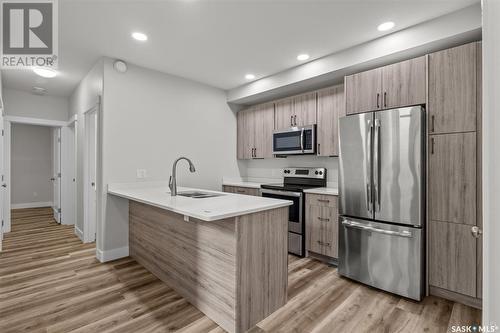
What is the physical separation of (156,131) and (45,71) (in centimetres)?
181

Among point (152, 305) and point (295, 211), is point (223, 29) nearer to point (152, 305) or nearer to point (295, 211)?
point (295, 211)

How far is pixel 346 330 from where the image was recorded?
188cm

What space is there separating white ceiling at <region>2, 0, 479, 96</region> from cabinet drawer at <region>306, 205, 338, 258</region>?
1983 mm

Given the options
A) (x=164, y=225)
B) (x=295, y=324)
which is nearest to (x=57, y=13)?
(x=164, y=225)

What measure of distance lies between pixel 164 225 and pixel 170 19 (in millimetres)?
2053

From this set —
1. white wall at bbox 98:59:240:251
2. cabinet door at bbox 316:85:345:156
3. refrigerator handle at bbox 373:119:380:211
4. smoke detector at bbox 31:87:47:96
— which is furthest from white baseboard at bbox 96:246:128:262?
smoke detector at bbox 31:87:47:96

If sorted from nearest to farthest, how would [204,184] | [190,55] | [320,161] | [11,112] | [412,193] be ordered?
[412,193], [190,55], [320,161], [204,184], [11,112]

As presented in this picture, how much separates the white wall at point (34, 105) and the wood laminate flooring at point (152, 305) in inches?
119

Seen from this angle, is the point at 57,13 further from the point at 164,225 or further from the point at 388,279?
the point at 388,279

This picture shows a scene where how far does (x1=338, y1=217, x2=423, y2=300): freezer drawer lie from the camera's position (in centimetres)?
227

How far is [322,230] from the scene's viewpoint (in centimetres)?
317

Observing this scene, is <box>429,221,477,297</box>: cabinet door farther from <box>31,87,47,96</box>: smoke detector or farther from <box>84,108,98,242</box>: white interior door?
<box>31,87,47,96</box>: smoke detector

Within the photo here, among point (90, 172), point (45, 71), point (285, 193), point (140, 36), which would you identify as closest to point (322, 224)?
point (285, 193)
